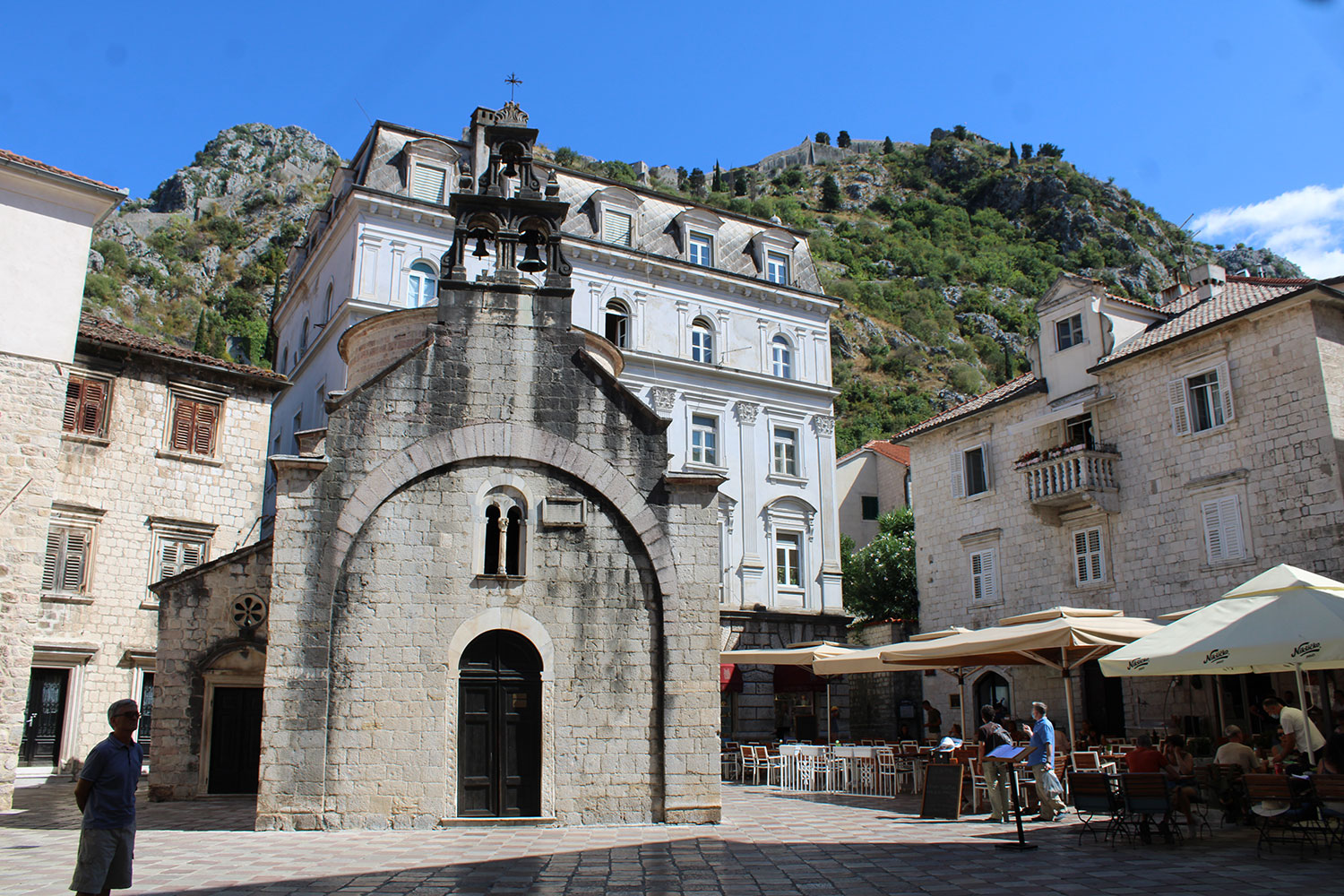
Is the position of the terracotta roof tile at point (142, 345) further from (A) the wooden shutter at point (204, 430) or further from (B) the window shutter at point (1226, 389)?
(B) the window shutter at point (1226, 389)

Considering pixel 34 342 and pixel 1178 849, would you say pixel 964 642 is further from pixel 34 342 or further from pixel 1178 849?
pixel 34 342

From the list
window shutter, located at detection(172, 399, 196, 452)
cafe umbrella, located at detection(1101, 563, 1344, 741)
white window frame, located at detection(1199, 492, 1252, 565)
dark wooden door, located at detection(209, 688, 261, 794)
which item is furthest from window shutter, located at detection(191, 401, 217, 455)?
white window frame, located at detection(1199, 492, 1252, 565)

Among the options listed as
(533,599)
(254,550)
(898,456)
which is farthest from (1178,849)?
(898,456)

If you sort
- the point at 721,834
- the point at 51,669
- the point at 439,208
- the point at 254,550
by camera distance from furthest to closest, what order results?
1. the point at 439,208
2. the point at 51,669
3. the point at 254,550
4. the point at 721,834

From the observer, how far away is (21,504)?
17.6 metres

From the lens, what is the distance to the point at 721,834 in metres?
13.0

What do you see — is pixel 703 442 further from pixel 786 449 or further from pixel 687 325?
pixel 687 325

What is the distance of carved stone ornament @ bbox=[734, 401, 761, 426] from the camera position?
32.1 m

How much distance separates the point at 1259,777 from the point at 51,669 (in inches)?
952

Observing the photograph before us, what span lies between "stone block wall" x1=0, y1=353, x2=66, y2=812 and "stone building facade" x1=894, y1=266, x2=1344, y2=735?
22876mm

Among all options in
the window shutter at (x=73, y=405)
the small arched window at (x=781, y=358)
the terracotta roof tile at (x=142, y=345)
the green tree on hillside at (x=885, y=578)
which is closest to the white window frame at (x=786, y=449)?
the small arched window at (x=781, y=358)

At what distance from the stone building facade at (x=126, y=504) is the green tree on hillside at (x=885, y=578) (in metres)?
25.7

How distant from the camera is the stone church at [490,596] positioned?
13.8m

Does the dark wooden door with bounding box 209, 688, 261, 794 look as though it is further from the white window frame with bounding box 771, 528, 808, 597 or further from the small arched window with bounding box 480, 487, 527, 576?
the white window frame with bounding box 771, 528, 808, 597
